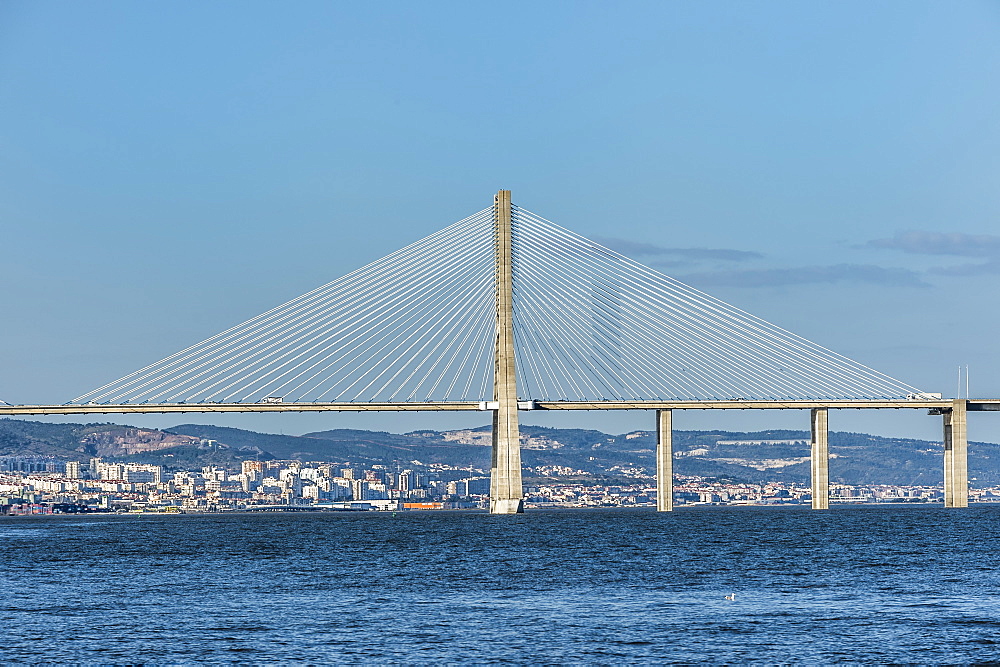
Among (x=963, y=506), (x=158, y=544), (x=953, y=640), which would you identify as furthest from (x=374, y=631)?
(x=963, y=506)

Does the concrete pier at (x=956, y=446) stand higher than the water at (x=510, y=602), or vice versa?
the concrete pier at (x=956, y=446)

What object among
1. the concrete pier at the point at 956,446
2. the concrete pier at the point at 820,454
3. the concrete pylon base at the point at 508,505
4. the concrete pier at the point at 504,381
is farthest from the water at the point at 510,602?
the concrete pier at the point at 956,446

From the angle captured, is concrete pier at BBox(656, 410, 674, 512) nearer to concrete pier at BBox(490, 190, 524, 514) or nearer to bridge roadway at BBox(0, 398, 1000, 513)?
bridge roadway at BBox(0, 398, 1000, 513)

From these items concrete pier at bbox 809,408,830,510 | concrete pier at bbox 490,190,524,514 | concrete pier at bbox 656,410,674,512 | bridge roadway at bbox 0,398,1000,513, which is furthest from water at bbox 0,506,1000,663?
concrete pier at bbox 809,408,830,510

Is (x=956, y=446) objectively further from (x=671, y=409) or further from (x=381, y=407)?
(x=381, y=407)

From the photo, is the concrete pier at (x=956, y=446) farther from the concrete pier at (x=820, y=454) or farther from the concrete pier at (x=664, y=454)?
the concrete pier at (x=664, y=454)

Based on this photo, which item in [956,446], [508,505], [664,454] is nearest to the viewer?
[508,505]

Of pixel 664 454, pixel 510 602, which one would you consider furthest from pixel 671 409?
pixel 510 602
